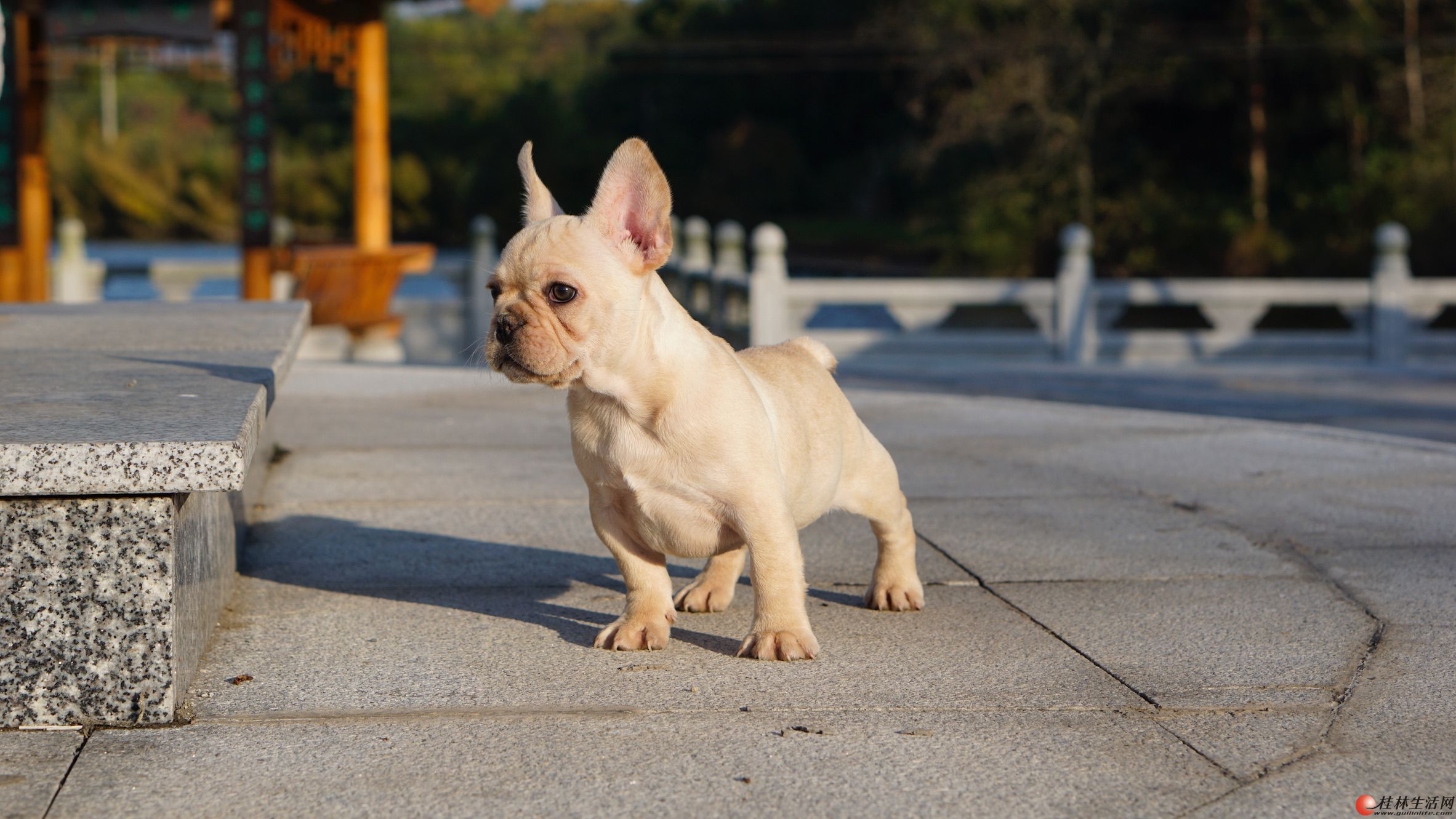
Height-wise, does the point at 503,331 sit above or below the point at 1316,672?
above

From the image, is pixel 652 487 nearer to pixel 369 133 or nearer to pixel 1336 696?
pixel 1336 696

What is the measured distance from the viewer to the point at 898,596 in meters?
4.30

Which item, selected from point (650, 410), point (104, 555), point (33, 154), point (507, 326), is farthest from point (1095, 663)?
point (33, 154)

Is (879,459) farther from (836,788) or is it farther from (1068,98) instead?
(1068,98)

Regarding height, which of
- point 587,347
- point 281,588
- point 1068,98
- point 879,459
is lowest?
point 281,588

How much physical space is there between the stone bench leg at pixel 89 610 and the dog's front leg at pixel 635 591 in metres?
1.08

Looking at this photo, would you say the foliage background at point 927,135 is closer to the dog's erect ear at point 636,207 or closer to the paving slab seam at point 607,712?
the dog's erect ear at point 636,207

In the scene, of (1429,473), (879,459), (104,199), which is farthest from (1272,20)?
(104,199)

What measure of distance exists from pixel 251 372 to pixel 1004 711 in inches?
97.6

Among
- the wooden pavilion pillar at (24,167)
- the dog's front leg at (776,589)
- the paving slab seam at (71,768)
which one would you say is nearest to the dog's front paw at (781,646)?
the dog's front leg at (776,589)

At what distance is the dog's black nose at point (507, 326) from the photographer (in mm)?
3457

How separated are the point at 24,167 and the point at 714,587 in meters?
12.3

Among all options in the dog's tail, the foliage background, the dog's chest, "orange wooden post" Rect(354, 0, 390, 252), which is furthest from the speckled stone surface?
the foliage background

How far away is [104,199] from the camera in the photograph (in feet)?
188
